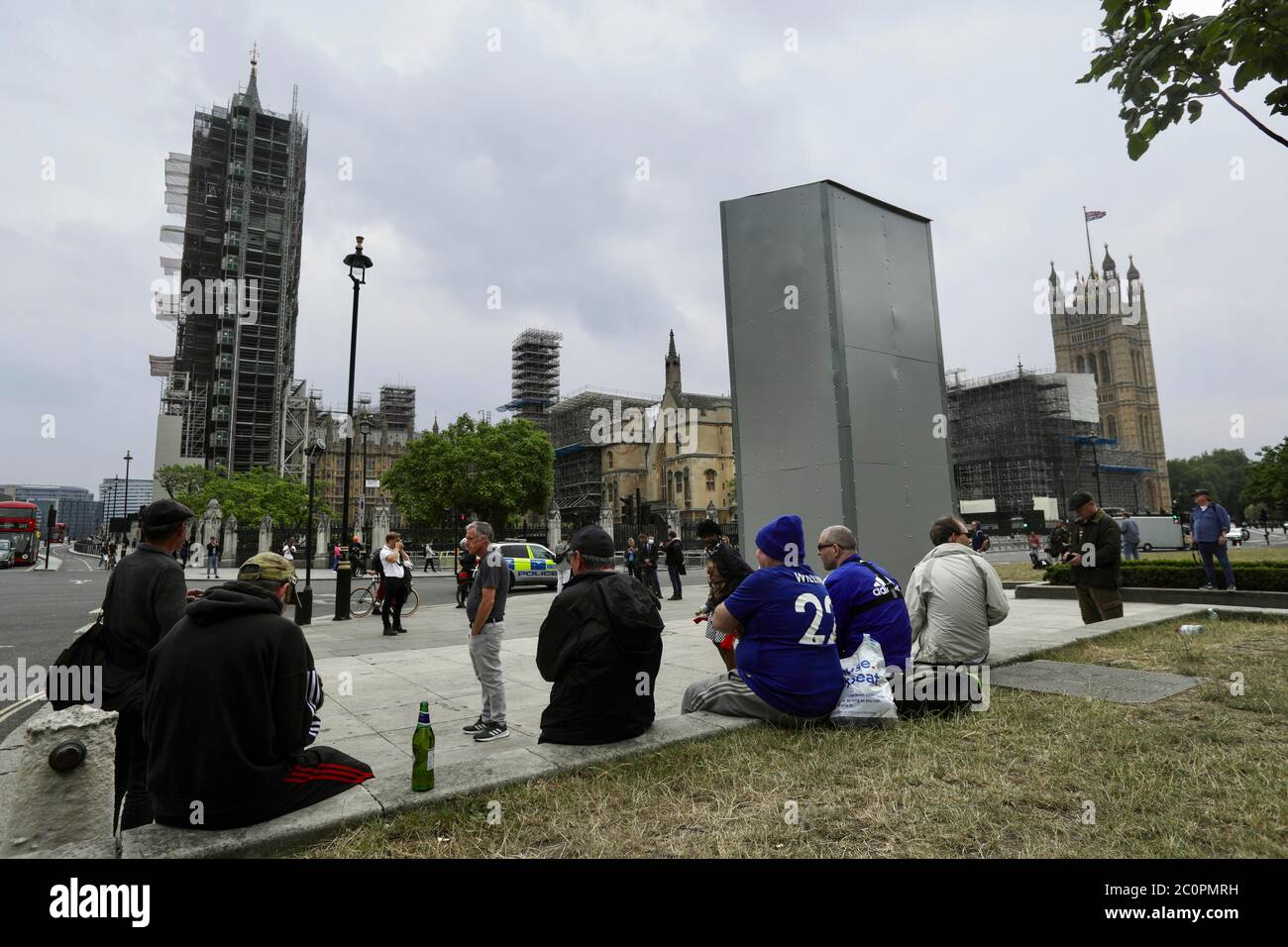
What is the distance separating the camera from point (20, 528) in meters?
44.5

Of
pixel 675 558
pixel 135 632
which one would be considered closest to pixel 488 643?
pixel 135 632

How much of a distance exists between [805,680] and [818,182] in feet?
18.7

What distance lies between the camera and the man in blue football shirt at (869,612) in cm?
489

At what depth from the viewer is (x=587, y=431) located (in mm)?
91750

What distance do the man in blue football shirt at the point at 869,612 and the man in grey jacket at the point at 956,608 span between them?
1.72 feet

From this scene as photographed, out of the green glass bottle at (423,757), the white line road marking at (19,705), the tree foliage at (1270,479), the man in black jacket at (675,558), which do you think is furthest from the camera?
the tree foliage at (1270,479)

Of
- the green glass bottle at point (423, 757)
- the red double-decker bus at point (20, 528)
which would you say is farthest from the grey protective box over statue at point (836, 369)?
the red double-decker bus at point (20, 528)

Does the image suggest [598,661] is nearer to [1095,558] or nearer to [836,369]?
[836,369]

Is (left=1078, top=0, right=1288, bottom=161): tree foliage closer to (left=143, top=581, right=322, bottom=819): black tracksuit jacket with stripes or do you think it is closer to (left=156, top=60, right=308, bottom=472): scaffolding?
(left=143, top=581, right=322, bottom=819): black tracksuit jacket with stripes

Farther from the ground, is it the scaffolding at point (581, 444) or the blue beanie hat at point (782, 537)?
the scaffolding at point (581, 444)

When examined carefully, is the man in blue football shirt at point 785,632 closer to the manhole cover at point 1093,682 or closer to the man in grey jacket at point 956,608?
the man in grey jacket at point 956,608
